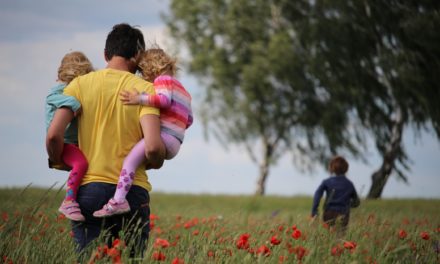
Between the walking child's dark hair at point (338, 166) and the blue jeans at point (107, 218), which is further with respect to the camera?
the walking child's dark hair at point (338, 166)

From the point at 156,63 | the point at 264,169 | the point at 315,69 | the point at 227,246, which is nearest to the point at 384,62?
the point at 315,69

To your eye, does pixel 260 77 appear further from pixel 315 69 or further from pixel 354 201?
pixel 354 201

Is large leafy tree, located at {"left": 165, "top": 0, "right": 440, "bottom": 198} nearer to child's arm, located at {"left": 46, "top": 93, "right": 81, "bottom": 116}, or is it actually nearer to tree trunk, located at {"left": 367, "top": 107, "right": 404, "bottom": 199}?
tree trunk, located at {"left": 367, "top": 107, "right": 404, "bottom": 199}

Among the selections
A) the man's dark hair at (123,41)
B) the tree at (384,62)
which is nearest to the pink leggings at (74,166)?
the man's dark hair at (123,41)

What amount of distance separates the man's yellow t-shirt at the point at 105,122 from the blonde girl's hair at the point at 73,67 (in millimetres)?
368

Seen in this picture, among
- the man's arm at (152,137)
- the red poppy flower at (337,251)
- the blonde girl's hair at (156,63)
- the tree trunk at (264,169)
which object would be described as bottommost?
the red poppy flower at (337,251)

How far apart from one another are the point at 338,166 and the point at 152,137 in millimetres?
5188

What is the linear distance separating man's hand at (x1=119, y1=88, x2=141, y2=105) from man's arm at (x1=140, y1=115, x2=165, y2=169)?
0.35 ft

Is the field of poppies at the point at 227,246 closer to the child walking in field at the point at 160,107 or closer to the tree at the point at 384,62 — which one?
the child walking in field at the point at 160,107

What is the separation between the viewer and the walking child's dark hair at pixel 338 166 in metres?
8.46

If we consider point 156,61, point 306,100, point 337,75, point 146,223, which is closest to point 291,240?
point 146,223

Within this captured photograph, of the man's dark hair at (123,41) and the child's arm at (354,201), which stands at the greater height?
the man's dark hair at (123,41)

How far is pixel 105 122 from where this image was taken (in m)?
3.77

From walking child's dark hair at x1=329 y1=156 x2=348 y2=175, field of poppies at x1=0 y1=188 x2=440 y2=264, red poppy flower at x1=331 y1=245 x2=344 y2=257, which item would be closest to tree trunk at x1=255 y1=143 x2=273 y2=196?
walking child's dark hair at x1=329 y1=156 x2=348 y2=175
